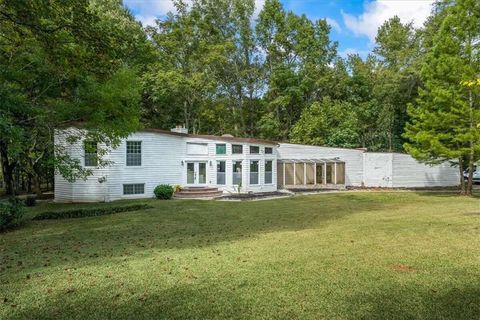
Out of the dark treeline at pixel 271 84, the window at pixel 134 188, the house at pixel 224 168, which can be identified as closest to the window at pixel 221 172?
the house at pixel 224 168

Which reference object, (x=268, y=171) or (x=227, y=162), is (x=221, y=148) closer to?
(x=227, y=162)

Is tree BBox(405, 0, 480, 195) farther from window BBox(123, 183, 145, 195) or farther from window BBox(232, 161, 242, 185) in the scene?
window BBox(123, 183, 145, 195)

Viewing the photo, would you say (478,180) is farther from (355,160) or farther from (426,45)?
(426,45)

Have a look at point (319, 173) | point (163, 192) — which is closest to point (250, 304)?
point (163, 192)

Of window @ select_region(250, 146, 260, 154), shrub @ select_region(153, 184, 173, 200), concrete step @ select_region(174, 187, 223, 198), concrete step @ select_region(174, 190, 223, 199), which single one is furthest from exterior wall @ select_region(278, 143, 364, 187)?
shrub @ select_region(153, 184, 173, 200)

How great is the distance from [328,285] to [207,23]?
35.7 meters

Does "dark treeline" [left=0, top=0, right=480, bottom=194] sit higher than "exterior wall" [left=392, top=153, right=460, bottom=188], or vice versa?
"dark treeline" [left=0, top=0, right=480, bottom=194]

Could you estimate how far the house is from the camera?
805 inches

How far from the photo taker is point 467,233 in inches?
345

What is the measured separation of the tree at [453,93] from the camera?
63.4 feet

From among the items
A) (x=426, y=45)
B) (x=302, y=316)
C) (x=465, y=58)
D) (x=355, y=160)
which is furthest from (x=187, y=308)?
(x=426, y=45)

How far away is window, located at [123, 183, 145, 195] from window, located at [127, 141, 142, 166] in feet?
4.21

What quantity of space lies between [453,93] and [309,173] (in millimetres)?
11366

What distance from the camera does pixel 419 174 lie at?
92.7 ft
